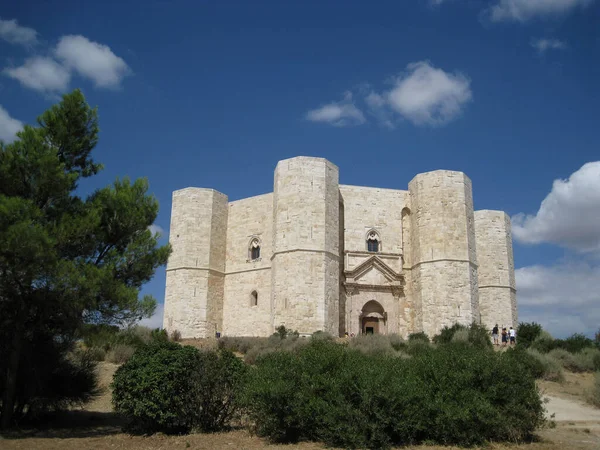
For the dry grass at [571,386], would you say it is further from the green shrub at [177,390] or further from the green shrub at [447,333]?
the green shrub at [177,390]

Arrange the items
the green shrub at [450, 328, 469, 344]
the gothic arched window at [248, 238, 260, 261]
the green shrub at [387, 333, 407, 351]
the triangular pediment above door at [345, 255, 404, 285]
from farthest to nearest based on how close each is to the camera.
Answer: the gothic arched window at [248, 238, 260, 261] → the triangular pediment above door at [345, 255, 404, 285] → the green shrub at [450, 328, 469, 344] → the green shrub at [387, 333, 407, 351]

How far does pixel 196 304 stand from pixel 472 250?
12.7m

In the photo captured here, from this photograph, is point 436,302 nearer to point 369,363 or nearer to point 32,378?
point 369,363

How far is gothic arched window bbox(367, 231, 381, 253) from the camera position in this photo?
→ 25.5 meters

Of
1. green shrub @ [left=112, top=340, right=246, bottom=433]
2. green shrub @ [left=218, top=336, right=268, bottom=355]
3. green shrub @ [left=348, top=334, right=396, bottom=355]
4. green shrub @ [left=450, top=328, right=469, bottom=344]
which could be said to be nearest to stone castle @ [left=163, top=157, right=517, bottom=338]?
green shrub @ [left=218, top=336, right=268, bottom=355]

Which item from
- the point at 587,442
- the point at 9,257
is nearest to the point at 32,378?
the point at 9,257

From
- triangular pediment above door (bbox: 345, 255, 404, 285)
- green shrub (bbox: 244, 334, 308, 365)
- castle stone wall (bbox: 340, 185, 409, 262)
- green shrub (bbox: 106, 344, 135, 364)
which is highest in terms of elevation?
castle stone wall (bbox: 340, 185, 409, 262)

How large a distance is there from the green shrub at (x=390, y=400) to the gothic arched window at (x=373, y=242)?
55.3 feet

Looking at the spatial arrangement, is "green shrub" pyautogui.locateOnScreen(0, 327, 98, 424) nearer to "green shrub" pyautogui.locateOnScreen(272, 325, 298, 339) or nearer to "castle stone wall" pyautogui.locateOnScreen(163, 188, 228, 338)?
"green shrub" pyautogui.locateOnScreen(272, 325, 298, 339)

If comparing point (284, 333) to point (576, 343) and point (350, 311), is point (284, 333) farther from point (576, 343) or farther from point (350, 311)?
point (576, 343)

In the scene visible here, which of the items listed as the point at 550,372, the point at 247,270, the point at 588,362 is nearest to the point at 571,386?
the point at 550,372

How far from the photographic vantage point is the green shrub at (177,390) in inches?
330

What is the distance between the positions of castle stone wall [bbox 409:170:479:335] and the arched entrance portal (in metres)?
1.72

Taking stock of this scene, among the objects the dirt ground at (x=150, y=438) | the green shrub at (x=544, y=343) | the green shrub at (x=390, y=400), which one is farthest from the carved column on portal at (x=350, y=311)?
the green shrub at (x=390, y=400)
